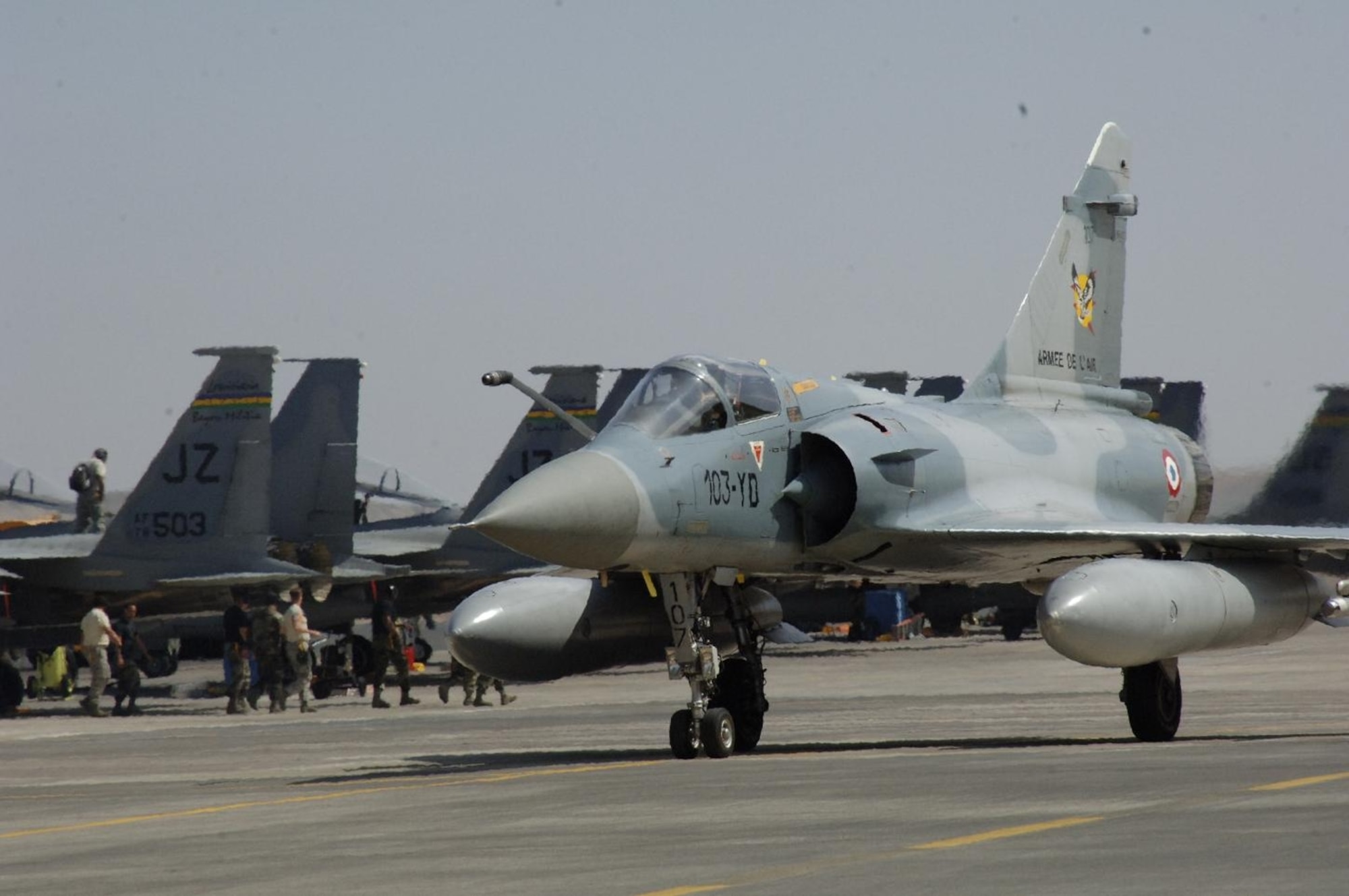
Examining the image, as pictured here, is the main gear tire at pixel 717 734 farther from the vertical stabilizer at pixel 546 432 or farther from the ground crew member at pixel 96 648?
the vertical stabilizer at pixel 546 432

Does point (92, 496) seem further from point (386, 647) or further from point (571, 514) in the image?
point (571, 514)

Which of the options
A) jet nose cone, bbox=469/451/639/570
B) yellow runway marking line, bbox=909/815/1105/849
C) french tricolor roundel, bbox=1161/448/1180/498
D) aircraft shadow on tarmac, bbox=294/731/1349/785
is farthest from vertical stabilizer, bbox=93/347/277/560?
yellow runway marking line, bbox=909/815/1105/849

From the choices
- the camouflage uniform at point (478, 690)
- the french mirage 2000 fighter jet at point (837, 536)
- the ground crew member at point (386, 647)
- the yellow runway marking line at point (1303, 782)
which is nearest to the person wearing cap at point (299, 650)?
the ground crew member at point (386, 647)

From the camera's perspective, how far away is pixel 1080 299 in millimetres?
20547

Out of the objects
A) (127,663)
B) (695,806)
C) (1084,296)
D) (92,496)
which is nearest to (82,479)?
(92,496)

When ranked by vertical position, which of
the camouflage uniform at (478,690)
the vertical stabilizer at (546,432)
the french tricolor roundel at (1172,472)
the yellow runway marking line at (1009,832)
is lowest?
the camouflage uniform at (478,690)

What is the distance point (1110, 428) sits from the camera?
63.9 ft

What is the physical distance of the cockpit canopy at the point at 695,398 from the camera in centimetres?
1548

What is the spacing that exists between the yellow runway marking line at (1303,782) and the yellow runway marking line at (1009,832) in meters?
1.67

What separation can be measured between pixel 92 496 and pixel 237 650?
22.9 feet

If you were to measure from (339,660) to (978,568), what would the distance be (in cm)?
1831

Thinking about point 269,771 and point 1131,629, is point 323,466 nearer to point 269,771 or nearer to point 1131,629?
point 269,771

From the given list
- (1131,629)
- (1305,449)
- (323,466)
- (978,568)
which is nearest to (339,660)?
(323,466)

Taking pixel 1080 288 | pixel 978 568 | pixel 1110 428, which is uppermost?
pixel 1080 288
